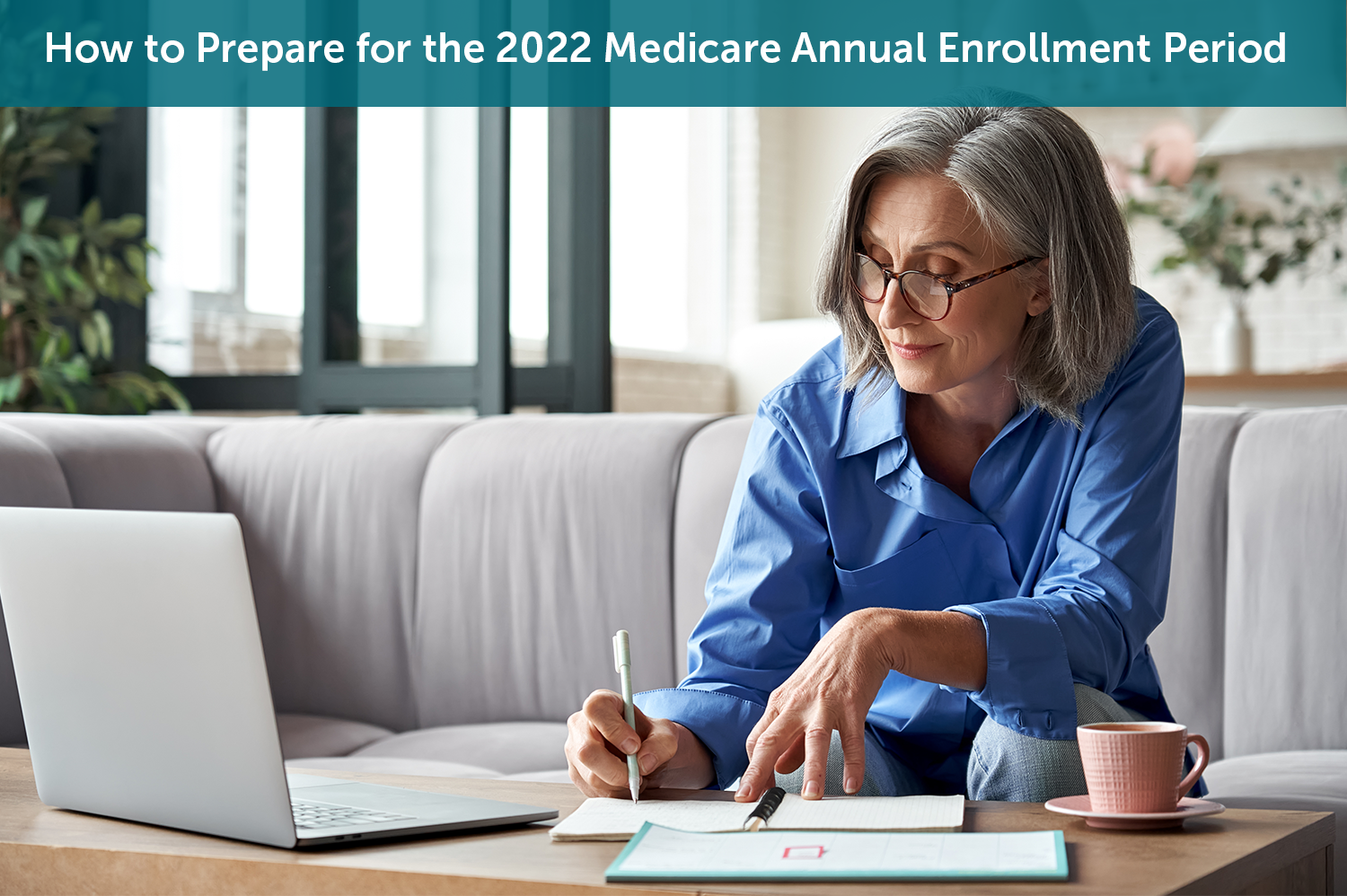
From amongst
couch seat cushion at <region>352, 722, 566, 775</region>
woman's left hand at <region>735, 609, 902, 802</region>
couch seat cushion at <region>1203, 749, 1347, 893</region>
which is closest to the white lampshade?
couch seat cushion at <region>1203, 749, 1347, 893</region>

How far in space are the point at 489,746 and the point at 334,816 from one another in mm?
1123

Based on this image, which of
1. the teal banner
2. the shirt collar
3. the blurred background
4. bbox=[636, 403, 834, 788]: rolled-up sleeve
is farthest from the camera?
the blurred background

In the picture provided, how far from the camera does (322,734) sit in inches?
A: 90.5

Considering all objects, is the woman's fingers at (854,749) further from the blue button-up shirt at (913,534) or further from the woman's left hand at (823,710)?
the blue button-up shirt at (913,534)

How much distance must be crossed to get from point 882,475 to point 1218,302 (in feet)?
17.5

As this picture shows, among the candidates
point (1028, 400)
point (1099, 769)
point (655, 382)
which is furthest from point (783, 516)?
point (655, 382)

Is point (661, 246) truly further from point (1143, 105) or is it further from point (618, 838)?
point (618, 838)

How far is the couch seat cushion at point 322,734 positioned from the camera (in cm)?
221

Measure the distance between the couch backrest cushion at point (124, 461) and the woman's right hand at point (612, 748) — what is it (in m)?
1.36

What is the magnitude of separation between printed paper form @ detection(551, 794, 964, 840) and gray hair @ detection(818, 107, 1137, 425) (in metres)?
0.50

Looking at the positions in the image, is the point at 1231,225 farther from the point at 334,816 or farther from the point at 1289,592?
the point at 334,816

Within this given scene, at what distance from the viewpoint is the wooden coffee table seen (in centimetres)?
85

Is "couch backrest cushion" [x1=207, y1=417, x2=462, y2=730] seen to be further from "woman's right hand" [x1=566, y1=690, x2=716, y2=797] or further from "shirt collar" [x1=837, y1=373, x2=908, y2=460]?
"woman's right hand" [x1=566, y1=690, x2=716, y2=797]

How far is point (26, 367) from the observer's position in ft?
11.5
